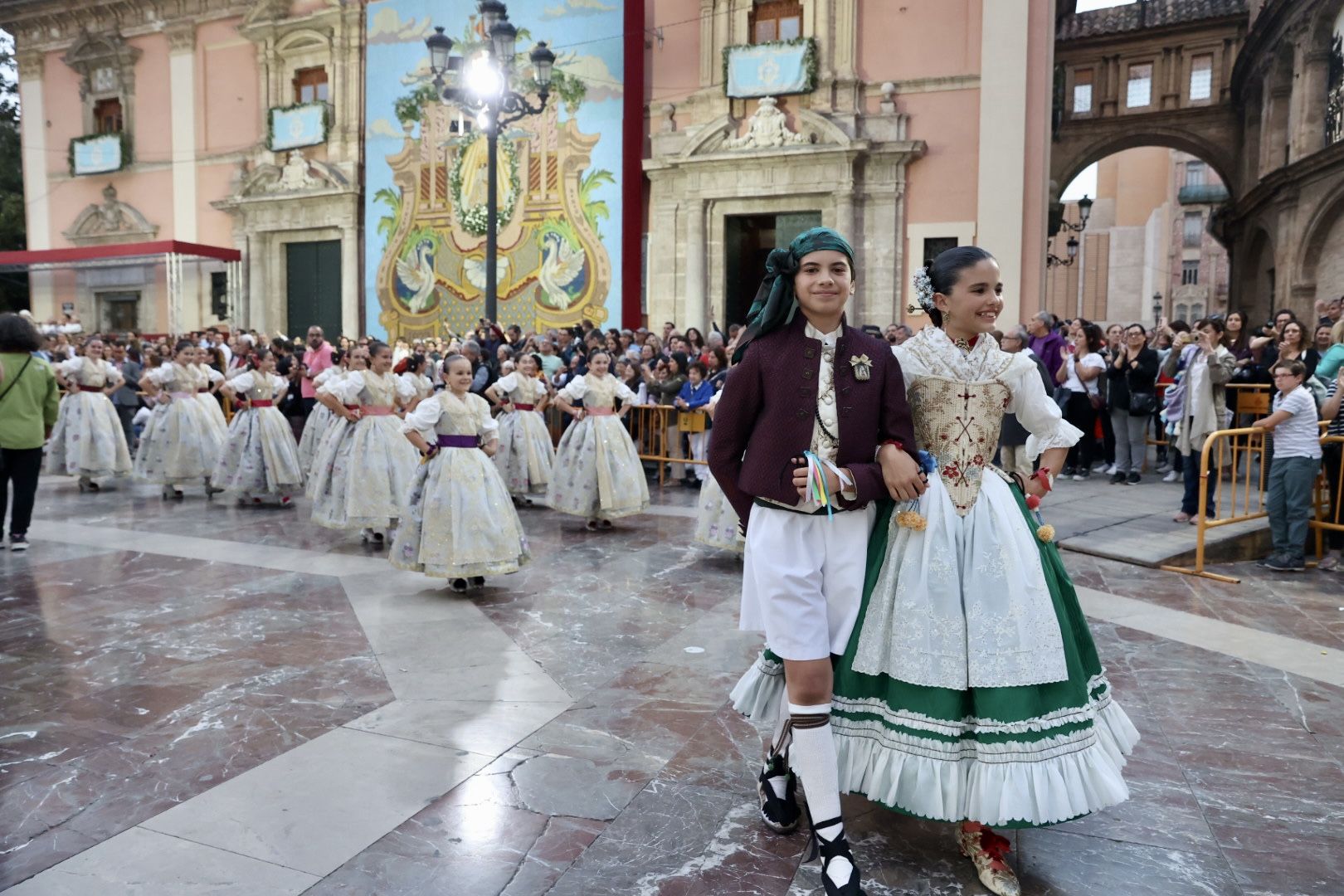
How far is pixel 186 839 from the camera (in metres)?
3.09

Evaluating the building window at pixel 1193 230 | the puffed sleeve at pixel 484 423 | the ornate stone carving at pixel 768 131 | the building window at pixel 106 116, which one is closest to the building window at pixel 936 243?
the ornate stone carving at pixel 768 131

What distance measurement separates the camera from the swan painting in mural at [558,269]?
61.9 feet

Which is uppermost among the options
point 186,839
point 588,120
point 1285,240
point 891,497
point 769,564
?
point 588,120

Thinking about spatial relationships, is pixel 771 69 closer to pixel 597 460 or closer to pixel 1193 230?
pixel 597 460

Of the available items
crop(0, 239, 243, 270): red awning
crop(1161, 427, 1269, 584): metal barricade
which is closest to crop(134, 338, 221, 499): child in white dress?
crop(1161, 427, 1269, 584): metal barricade

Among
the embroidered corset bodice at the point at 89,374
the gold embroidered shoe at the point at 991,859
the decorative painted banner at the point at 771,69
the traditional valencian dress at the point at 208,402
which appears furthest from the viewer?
the decorative painted banner at the point at 771,69

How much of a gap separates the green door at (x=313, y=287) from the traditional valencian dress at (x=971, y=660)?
21.1 meters

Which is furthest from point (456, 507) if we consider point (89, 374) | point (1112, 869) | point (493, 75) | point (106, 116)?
point (106, 116)

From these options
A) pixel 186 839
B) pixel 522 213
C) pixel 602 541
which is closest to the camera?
pixel 186 839

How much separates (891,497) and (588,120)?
17.1m

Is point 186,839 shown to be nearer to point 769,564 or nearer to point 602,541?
point 769,564

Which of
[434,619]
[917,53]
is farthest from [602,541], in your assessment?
[917,53]

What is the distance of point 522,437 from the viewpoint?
10164mm

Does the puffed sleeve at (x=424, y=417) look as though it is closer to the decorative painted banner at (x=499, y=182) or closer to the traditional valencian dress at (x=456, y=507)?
the traditional valencian dress at (x=456, y=507)
